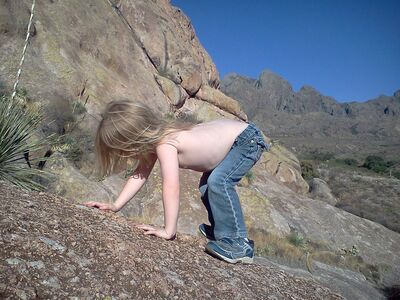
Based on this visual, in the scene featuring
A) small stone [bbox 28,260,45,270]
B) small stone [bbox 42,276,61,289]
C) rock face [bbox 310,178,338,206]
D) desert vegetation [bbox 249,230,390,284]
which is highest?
rock face [bbox 310,178,338,206]

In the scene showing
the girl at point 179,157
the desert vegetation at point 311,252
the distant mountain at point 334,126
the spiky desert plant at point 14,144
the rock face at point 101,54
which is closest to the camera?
the girl at point 179,157

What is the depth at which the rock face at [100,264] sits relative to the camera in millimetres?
1967

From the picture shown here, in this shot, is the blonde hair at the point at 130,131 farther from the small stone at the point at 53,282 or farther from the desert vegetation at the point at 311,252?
the desert vegetation at the point at 311,252

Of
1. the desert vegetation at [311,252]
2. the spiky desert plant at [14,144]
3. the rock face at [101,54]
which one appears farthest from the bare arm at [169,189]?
the rock face at [101,54]

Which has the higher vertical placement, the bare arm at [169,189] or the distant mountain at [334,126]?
the distant mountain at [334,126]

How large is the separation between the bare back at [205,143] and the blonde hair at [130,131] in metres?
0.09

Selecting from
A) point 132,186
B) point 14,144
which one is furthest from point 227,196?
point 14,144

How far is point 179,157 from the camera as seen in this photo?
3.25 metres

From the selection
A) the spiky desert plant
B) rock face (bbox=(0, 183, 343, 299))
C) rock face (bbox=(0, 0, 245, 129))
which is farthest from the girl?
rock face (bbox=(0, 0, 245, 129))

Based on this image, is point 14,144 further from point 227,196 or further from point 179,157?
point 227,196

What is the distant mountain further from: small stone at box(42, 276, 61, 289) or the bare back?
small stone at box(42, 276, 61, 289)

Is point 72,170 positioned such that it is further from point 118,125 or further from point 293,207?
point 293,207

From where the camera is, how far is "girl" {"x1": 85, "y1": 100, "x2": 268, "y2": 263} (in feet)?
10.2

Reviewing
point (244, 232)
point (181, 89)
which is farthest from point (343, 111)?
point (244, 232)
